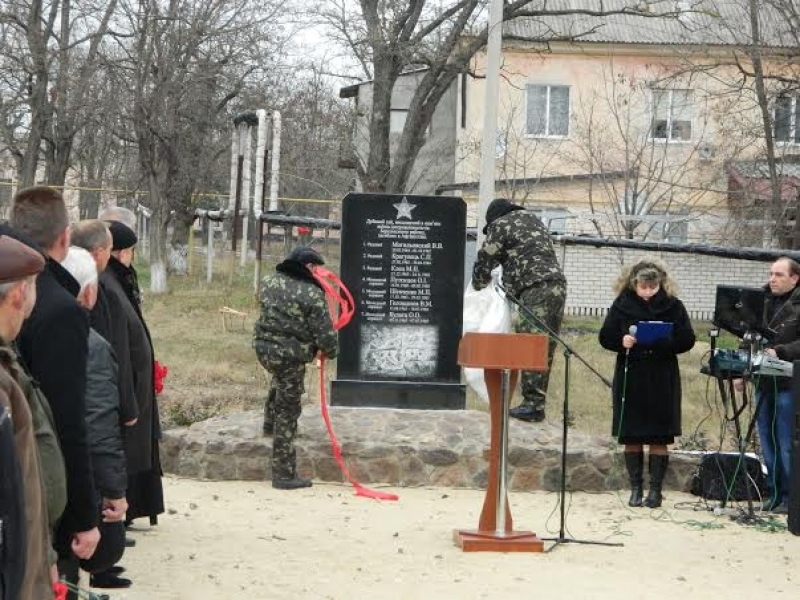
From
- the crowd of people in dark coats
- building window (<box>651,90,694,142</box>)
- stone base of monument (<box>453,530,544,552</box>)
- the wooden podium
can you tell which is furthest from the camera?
building window (<box>651,90,694,142</box>)

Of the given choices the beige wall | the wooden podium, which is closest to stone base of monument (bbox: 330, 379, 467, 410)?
the wooden podium

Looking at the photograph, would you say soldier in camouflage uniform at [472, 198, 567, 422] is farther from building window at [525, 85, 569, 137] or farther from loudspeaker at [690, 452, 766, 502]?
building window at [525, 85, 569, 137]

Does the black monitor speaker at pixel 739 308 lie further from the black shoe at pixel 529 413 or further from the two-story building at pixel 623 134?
the two-story building at pixel 623 134

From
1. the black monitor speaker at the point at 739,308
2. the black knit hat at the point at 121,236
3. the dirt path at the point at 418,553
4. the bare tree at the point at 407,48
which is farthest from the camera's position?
the bare tree at the point at 407,48

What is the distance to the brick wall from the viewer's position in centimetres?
2439

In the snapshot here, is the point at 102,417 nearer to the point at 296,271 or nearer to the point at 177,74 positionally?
the point at 296,271

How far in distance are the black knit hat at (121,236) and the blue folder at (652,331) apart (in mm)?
4092

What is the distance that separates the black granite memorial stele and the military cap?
8848 mm

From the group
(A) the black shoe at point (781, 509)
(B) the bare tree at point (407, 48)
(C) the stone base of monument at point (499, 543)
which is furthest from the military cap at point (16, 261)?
(B) the bare tree at point (407, 48)

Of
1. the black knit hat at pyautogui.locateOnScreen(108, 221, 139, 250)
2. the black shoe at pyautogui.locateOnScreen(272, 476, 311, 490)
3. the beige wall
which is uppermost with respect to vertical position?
the beige wall

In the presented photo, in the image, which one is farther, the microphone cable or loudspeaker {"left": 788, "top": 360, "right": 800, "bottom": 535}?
the microphone cable

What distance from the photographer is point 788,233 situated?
22438mm

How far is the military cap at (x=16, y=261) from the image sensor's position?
148 inches

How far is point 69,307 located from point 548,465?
702 centimetres
